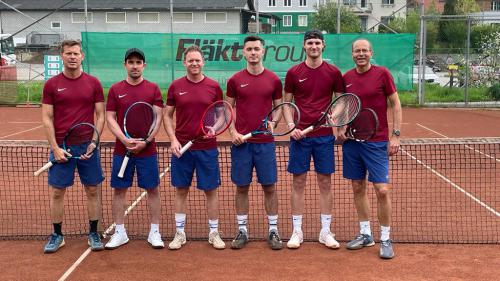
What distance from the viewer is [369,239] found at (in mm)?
4887

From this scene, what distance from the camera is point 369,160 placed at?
4668 millimetres

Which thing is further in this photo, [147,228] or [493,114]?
[493,114]

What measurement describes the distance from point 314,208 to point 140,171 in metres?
2.30

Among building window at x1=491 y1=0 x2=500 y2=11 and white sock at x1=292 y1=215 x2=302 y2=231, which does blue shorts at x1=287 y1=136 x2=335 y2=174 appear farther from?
building window at x1=491 y1=0 x2=500 y2=11

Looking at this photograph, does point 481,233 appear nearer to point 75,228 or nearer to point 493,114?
point 75,228

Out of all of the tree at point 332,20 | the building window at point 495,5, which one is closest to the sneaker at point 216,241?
the tree at point 332,20

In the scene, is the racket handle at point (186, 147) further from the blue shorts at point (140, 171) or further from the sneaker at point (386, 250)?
the sneaker at point (386, 250)

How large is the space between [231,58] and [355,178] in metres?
12.3

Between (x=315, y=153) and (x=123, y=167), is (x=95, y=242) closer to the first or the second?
(x=123, y=167)

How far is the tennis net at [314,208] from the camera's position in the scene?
5273 mm

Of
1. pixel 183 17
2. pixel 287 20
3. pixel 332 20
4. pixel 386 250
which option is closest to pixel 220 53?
pixel 183 17

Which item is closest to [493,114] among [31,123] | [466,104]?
[466,104]

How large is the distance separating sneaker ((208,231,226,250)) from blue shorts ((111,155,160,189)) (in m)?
0.69

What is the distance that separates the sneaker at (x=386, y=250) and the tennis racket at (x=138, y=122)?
219cm
